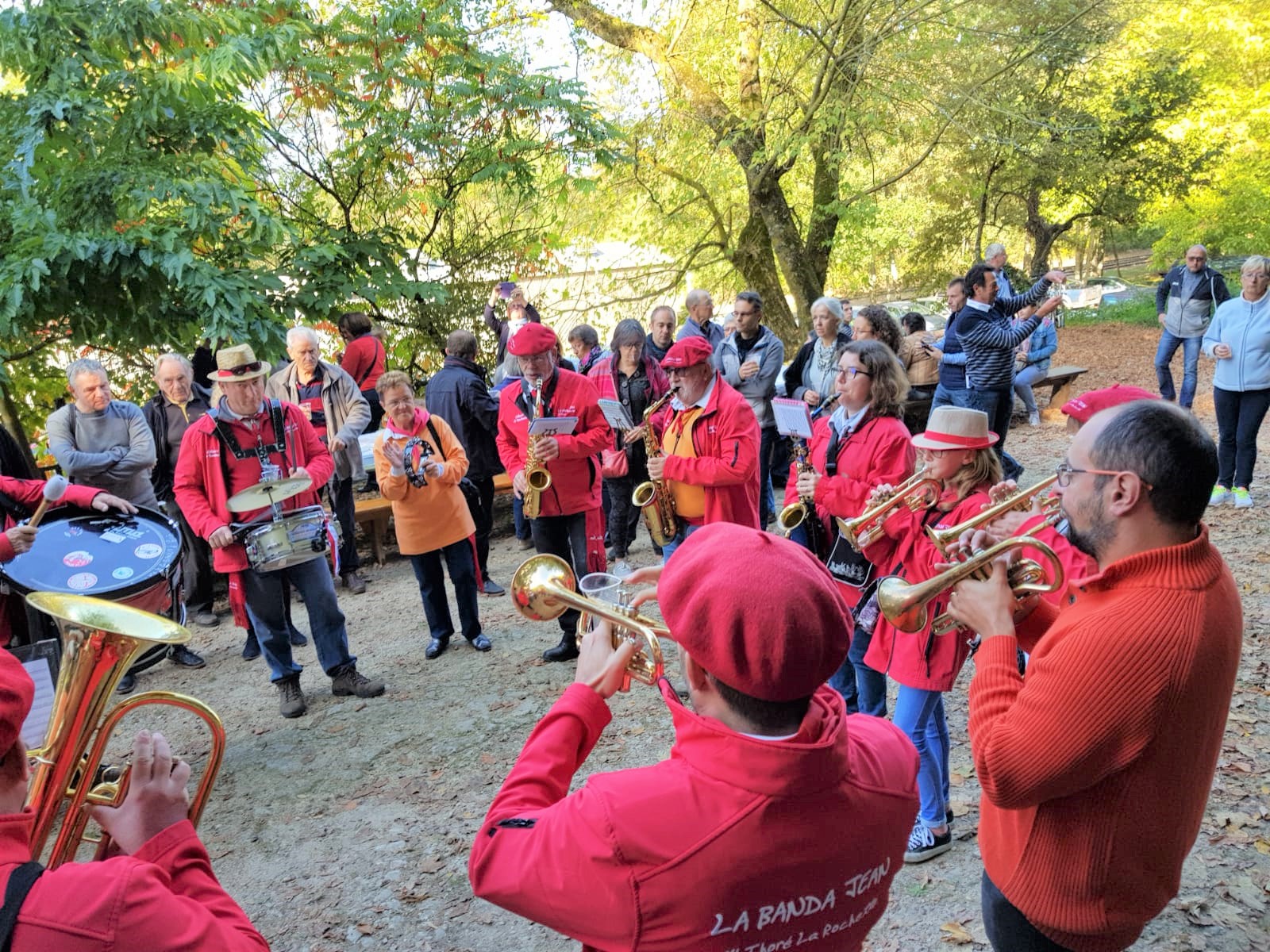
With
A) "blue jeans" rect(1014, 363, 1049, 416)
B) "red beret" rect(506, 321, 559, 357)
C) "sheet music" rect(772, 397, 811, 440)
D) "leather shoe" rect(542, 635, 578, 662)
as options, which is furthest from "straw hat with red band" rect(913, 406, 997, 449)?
"blue jeans" rect(1014, 363, 1049, 416)

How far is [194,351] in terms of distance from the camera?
24.8 ft

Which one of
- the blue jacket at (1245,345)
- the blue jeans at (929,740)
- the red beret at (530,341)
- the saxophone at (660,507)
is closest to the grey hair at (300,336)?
the red beret at (530,341)

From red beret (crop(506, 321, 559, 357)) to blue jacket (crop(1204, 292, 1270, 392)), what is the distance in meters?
5.61

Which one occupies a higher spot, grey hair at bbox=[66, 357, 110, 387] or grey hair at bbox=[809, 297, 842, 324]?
grey hair at bbox=[66, 357, 110, 387]

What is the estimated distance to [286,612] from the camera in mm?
5496

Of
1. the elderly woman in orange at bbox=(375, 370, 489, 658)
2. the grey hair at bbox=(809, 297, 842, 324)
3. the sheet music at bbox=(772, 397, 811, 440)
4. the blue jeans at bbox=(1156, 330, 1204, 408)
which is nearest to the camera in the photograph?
the elderly woman in orange at bbox=(375, 370, 489, 658)

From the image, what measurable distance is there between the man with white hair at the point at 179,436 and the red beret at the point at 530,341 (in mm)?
2549

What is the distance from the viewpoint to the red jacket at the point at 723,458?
4789 millimetres

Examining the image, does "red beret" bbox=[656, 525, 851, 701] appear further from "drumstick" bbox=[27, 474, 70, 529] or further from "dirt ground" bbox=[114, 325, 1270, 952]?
"drumstick" bbox=[27, 474, 70, 529]

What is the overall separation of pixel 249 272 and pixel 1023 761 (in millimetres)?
7355

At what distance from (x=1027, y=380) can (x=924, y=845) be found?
30.9 ft

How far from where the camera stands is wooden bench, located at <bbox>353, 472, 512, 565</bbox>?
8406 mm

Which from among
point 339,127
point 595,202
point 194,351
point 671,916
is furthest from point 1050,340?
point 671,916

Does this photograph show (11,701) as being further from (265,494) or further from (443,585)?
(443,585)
